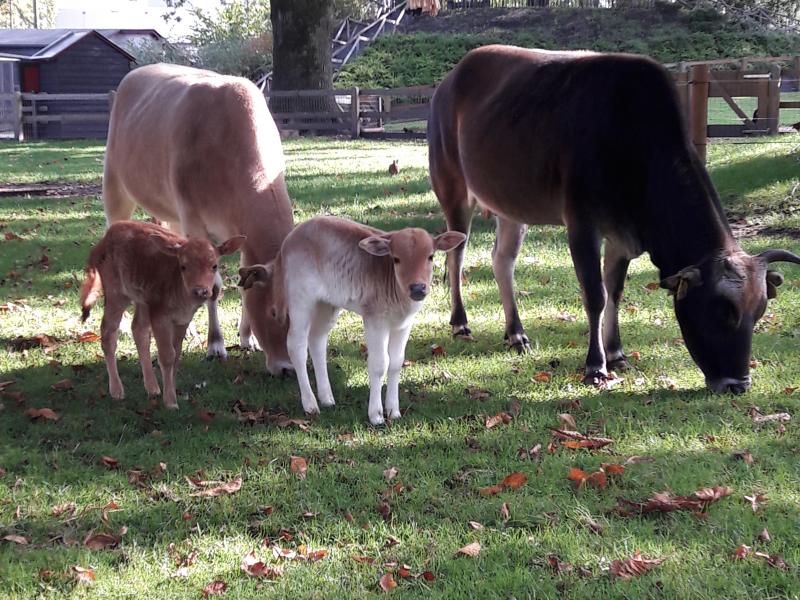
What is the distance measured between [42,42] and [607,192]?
43.9 meters

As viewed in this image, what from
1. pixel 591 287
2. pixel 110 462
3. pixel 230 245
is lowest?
pixel 110 462

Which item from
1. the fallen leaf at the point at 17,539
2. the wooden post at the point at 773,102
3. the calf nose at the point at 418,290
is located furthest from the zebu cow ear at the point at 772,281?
the wooden post at the point at 773,102

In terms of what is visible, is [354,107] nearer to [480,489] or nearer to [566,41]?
[566,41]

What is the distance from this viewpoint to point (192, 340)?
26.6ft

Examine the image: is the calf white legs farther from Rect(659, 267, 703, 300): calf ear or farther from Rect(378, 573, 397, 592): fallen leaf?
Rect(378, 573, 397, 592): fallen leaf

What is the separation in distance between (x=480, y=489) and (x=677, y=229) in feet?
8.06

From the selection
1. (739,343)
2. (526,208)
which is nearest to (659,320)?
(526,208)

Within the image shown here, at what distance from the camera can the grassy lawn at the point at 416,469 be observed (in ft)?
13.4

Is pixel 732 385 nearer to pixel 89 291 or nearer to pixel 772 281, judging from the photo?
pixel 772 281

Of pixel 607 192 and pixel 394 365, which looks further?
pixel 607 192

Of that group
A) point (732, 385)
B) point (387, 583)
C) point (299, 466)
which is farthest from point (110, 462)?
point (732, 385)

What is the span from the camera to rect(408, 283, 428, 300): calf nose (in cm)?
550

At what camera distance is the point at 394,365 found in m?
5.97

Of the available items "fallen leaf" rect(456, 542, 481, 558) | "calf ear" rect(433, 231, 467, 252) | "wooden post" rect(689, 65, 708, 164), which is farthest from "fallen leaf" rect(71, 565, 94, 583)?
"wooden post" rect(689, 65, 708, 164)
